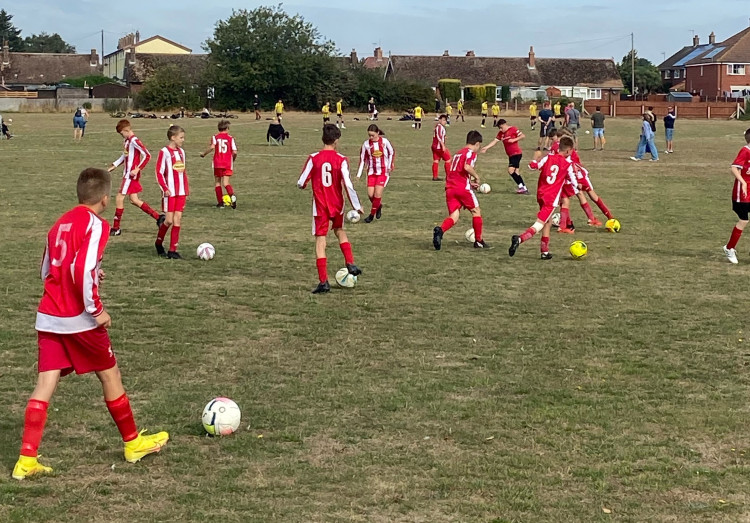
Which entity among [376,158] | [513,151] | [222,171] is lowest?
[222,171]

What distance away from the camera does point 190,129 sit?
2105 inches

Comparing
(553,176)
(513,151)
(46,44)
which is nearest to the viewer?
(553,176)

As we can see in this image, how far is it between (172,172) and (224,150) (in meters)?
6.40

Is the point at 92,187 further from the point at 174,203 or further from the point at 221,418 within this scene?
the point at 174,203

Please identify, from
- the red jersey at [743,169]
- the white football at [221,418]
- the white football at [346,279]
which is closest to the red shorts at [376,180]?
the white football at [346,279]

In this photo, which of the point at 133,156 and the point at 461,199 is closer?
the point at 461,199

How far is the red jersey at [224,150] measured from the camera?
20.1m

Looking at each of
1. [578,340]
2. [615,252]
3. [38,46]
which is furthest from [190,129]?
[38,46]

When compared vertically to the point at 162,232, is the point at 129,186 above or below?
above

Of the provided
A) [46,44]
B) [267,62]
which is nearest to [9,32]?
[46,44]

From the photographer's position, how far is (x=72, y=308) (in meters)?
5.87

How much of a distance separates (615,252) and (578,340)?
580 centimetres

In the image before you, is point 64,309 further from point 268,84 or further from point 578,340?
point 268,84

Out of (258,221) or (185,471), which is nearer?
(185,471)
